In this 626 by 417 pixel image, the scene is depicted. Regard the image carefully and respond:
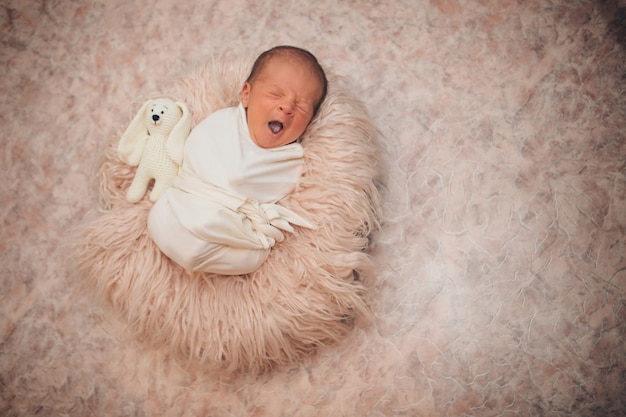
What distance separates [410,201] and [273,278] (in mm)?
484

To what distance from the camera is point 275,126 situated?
1.31 m

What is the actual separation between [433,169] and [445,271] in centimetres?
31

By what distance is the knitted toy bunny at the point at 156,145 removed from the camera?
1.35m

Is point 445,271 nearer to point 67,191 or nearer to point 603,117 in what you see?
point 603,117

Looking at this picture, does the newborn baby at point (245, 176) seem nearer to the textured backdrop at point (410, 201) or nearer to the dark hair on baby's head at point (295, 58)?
the dark hair on baby's head at point (295, 58)

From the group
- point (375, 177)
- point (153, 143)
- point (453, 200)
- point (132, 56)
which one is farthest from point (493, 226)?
point (132, 56)

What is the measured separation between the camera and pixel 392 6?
1.64 m

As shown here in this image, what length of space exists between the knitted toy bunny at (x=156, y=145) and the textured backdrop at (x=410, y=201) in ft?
0.92

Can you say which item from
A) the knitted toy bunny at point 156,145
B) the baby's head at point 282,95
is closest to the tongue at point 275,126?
the baby's head at point 282,95

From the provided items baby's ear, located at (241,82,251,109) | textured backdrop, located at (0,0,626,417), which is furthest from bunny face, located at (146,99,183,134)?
textured backdrop, located at (0,0,626,417)

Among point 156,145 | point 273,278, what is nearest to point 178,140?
point 156,145

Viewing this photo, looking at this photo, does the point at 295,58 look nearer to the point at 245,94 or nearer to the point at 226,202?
the point at 245,94

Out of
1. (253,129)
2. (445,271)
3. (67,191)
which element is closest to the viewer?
(253,129)

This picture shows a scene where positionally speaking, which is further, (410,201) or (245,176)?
(410,201)
